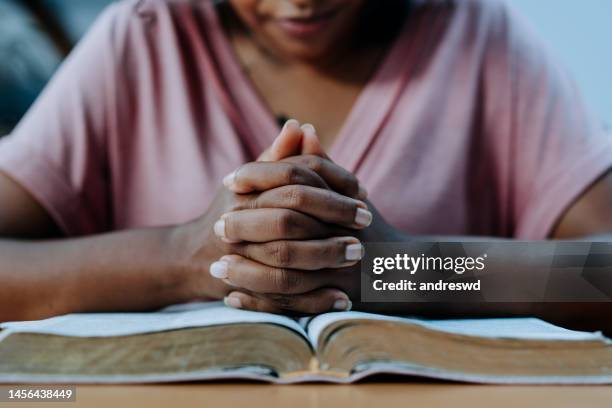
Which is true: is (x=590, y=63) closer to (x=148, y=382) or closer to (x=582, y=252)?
(x=582, y=252)

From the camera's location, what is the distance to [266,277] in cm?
53

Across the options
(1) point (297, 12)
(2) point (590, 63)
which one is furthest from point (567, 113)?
(1) point (297, 12)

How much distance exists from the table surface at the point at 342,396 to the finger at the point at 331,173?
0.74 feet

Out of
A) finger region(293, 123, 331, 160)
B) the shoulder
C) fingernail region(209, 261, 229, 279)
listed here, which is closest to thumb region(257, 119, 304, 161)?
finger region(293, 123, 331, 160)

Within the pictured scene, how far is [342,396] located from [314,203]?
0.20 meters

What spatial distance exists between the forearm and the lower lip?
314 mm

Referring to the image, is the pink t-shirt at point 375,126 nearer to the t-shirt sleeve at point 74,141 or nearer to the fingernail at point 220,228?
the t-shirt sleeve at point 74,141

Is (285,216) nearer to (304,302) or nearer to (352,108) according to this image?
(304,302)

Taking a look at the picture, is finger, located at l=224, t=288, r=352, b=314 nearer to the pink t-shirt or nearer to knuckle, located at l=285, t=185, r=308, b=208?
knuckle, located at l=285, t=185, r=308, b=208

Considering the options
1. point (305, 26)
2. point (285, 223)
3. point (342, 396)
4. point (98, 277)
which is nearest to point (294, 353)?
point (342, 396)

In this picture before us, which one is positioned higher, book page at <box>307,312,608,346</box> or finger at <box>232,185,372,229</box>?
finger at <box>232,185,372,229</box>

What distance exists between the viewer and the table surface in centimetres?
36

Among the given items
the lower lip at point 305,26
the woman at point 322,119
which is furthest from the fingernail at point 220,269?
the lower lip at point 305,26

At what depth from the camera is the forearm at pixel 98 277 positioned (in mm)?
615
